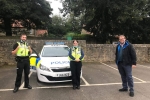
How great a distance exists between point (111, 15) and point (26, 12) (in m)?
11.2

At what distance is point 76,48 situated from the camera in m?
6.48

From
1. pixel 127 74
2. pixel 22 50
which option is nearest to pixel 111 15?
pixel 127 74

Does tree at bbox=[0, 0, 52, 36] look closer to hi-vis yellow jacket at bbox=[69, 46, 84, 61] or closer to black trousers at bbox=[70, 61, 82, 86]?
hi-vis yellow jacket at bbox=[69, 46, 84, 61]

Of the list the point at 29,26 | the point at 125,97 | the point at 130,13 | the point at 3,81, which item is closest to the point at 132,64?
the point at 125,97

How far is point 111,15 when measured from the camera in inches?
809

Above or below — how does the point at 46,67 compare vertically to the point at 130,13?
below

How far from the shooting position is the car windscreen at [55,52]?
306 inches

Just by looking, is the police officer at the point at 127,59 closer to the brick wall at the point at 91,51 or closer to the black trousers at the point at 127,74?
the black trousers at the point at 127,74

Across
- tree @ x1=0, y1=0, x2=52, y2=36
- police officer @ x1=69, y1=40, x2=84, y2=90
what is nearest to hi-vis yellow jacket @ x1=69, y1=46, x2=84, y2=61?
police officer @ x1=69, y1=40, x2=84, y2=90

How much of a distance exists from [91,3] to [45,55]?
1316cm

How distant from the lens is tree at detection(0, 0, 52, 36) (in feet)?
72.0

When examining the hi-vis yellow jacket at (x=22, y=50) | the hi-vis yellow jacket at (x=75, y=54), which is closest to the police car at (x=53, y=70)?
the hi-vis yellow jacket at (x=75, y=54)

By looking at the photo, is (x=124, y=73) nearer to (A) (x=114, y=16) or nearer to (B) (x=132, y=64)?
(B) (x=132, y=64)

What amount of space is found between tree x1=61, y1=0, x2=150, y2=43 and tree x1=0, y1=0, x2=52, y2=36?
5.21m
